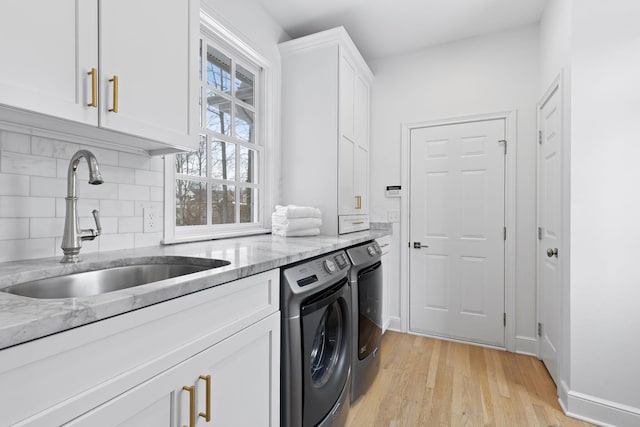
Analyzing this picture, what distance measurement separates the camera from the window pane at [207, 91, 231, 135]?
207cm

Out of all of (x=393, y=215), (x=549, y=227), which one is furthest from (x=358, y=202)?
(x=549, y=227)

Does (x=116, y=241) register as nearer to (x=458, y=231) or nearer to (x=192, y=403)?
(x=192, y=403)

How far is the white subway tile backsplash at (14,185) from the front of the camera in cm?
107

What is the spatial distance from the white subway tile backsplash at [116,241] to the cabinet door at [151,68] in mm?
505

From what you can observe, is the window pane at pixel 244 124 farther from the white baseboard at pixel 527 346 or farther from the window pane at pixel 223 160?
the white baseboard at pixel 527 346

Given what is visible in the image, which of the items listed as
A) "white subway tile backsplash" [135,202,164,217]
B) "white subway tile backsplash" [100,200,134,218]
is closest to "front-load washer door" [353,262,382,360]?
"white subway tile backsplash" [135,202,164,217]

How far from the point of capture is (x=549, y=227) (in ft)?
7.43

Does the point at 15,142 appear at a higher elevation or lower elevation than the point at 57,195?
higher

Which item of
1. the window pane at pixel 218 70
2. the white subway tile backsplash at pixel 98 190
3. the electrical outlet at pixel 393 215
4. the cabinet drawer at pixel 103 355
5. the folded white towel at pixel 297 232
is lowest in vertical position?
the cabinet drawer at pixel 103 355

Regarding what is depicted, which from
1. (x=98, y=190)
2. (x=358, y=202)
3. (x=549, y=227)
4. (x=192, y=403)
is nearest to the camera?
(x=192, y=403)

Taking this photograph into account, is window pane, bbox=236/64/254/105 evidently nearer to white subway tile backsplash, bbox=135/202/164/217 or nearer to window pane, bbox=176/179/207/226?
window pane, bbox=176/179/207/226

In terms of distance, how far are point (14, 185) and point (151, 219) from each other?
54 cm

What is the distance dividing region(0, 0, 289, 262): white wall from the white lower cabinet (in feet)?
2.58

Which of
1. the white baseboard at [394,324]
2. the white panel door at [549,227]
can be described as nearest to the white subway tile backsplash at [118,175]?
the white panel door at [549,227]
